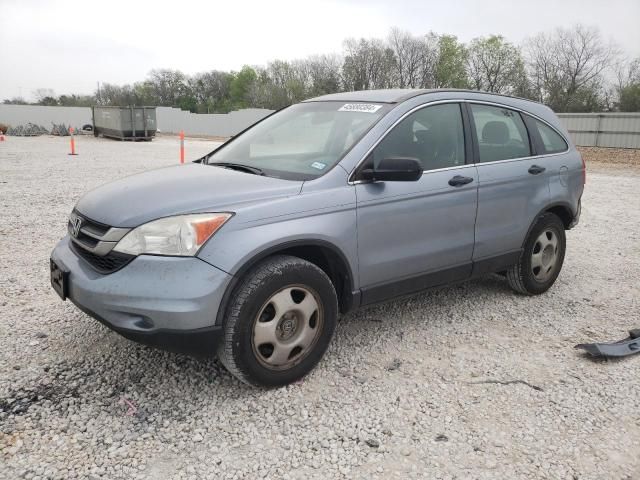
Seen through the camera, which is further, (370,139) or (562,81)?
(562,81)

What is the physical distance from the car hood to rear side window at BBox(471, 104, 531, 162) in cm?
180

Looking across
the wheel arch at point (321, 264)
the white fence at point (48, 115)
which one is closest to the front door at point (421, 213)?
the wheel arch at point (321, 264)

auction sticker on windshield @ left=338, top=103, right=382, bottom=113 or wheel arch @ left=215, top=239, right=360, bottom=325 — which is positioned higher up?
auction sticker on windshield @ left=338, top=103, right=382, bottom=113

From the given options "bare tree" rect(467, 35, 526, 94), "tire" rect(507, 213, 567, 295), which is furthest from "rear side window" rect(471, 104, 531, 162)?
"bare tree" rect(467, 35, 526, 94)

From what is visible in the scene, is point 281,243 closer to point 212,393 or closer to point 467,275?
point 212,393

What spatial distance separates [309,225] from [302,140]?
0.99 meters

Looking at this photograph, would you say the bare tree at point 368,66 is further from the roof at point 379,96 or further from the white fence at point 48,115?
the roof at point 379,96

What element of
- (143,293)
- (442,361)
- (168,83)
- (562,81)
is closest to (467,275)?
(442,361)

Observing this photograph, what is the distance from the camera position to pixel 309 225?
3145mm

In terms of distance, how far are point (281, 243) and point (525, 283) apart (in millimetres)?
2673

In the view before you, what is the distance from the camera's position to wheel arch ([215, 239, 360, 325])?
2882mm

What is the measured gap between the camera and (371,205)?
3.43 m

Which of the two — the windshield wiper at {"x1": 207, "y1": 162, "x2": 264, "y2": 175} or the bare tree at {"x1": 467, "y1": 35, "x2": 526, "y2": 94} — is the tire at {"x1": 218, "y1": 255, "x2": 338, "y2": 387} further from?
the bare tree at {"x1": 467, "y1": 35, "x2": 526, "y2": 94}

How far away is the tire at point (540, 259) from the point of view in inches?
185
